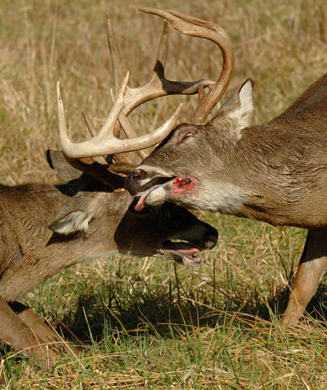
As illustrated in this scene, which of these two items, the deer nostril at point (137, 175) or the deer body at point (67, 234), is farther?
the deer body at point (67, 234)

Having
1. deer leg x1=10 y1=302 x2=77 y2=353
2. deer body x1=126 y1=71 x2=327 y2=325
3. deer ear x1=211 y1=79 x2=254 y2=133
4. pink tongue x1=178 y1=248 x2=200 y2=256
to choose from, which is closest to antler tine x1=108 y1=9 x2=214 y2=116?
deer ear x1=211 y1=79 x2=254 y2=133

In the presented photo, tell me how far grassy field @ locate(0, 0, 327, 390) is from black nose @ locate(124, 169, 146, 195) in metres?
0.86

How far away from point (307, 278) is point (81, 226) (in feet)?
4.73

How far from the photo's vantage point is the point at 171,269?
6297 millimetres

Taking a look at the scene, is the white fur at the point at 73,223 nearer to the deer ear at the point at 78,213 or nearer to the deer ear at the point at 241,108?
the deer ear at the point at 78,213

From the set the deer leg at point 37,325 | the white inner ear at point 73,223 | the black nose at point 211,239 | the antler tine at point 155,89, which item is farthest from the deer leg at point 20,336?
the antler tine at point 155,89

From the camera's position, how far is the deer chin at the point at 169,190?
14.6ft

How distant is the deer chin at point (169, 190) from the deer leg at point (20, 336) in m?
1.08

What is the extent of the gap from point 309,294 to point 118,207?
132 centimetres

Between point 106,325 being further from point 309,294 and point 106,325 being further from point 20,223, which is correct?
point 309,294

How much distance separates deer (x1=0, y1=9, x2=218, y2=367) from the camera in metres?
5.04

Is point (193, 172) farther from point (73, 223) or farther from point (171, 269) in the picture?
point (171, 269)

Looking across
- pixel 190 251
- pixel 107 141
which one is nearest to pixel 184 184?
pixel 107 141

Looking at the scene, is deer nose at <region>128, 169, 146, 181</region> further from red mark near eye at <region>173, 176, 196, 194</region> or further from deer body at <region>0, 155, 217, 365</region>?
deer body at <region>0, 155, 217, 365</region>
